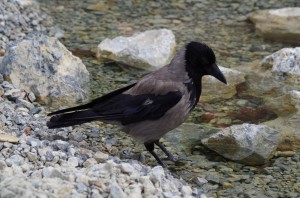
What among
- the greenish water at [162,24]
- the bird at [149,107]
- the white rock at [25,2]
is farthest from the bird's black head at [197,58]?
the white rock at [25,2]

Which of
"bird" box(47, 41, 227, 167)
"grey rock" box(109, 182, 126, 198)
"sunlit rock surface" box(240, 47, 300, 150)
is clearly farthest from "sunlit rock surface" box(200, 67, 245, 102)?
"grey rock" box(109, 182, 126, 198)

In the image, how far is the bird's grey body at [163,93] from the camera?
223 inches

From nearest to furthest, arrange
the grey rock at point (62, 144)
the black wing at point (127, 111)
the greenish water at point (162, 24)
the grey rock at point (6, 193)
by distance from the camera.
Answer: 1. the grey rock at point (6, 193)
2. the grey rock at point (62, 144)
3. the black wing at point (127, 111)
4. the greenish water at point (162, 24)

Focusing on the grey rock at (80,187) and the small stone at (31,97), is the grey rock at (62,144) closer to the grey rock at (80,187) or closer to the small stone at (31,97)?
the grey rock at (80,187)

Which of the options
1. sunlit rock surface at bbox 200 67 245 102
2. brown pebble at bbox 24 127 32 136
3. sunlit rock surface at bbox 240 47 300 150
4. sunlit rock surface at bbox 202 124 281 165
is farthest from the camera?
sunlit rock surface at bbox 200 67 245 102

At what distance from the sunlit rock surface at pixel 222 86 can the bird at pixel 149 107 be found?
1493mm

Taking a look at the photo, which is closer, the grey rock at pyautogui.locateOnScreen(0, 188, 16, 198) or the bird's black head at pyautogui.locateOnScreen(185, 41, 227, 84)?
the grey rock at pyautogui.locateOnScreen(0, 188, 16, 198)

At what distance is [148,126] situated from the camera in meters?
5.73

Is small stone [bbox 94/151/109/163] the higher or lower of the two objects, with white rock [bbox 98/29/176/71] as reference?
higher

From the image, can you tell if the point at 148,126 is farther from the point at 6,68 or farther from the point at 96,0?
the point at 96,0

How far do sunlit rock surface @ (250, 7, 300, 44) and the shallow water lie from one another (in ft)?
0.32

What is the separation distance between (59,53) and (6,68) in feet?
1.71

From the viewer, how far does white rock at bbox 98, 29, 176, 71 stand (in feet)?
25.7

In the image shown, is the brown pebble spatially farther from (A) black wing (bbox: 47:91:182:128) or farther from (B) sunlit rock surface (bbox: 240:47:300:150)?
(B) sunlit rock surface (bbox: 240:47:300:150)
